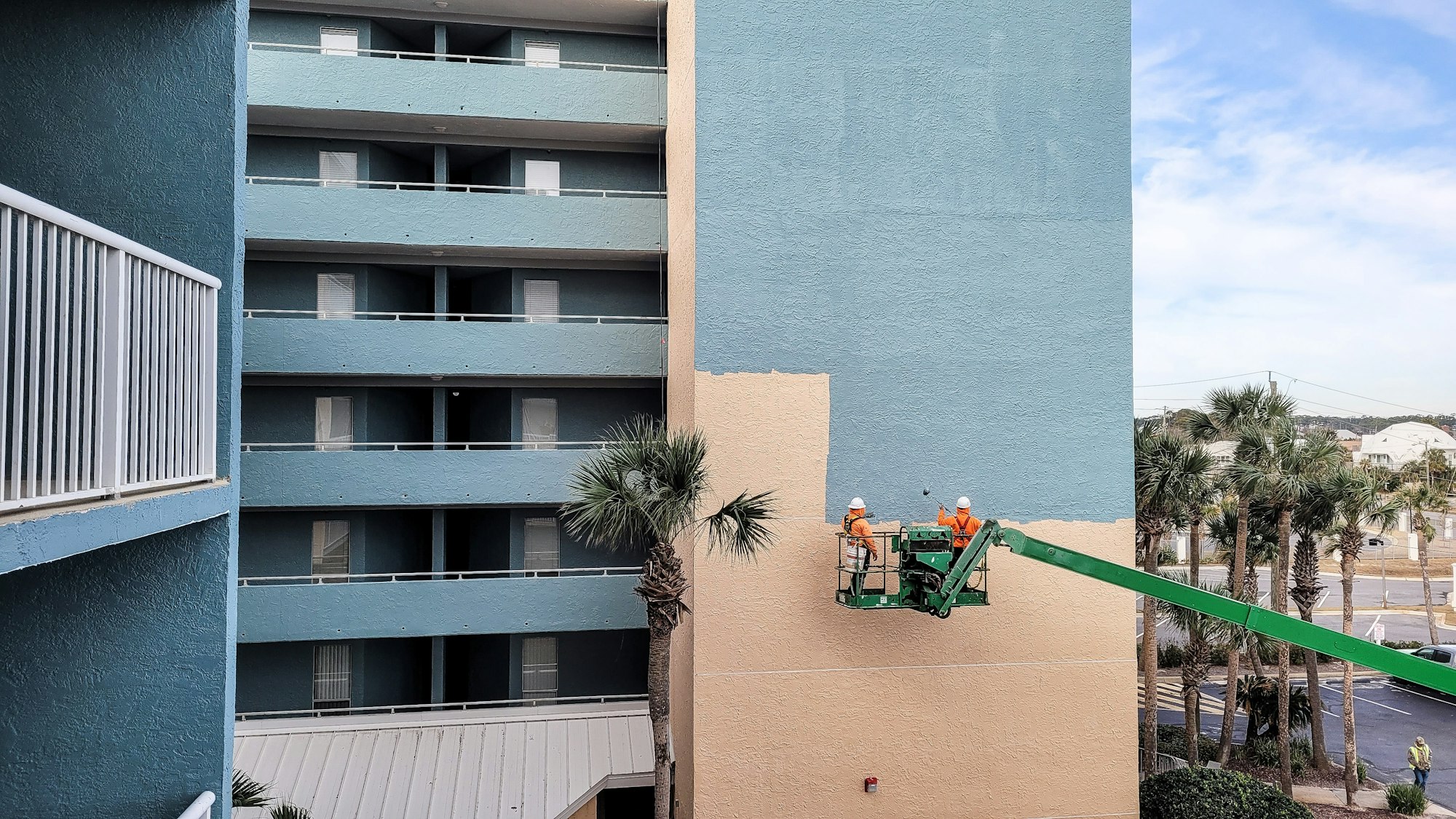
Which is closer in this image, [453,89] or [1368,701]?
[453,89]

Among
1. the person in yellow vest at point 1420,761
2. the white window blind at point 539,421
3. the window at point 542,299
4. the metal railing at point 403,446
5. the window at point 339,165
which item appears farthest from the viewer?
the person in yellow vest at point 1420,761

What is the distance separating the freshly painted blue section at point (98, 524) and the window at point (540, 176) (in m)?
16.0

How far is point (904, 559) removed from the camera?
15.9 metres

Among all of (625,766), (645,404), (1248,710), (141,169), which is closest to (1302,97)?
(1248,710)

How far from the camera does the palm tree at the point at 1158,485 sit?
21406 millimetres

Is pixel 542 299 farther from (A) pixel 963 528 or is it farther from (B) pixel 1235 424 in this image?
(B) pixel 1235 424

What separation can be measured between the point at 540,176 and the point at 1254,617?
16.7 meters

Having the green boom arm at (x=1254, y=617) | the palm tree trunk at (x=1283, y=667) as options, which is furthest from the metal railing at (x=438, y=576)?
the palm tree trunk at (x=1283, y=667)

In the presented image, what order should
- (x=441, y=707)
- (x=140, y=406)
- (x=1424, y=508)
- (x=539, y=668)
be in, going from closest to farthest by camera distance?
(x=140, y=406)
(x=441, y=707)
(x=539, y=668)
(x=1424, y=508)

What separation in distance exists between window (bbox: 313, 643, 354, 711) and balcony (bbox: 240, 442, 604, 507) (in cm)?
354

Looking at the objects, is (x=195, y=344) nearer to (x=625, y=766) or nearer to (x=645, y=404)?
(x=625, y=766)

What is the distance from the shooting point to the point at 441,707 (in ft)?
65.3

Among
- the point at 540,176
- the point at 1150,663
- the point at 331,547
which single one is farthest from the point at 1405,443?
the point at 331,547

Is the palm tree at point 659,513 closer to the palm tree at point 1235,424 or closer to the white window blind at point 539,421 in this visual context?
the white window blind at point 539,421
